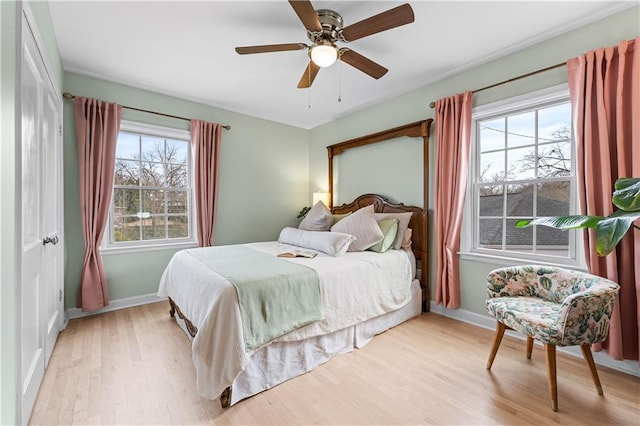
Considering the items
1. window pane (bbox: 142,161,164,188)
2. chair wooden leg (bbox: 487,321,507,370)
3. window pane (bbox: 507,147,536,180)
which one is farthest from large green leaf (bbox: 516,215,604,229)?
window pane (bbox: 142,161,164,188)

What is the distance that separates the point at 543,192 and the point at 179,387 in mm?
3319

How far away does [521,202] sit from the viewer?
2.70 metres

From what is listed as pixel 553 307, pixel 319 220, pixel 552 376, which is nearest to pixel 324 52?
pixel 319 220

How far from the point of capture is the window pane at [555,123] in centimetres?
241

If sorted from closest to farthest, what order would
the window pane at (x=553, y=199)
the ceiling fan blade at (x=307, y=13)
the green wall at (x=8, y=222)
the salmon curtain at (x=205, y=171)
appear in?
1. the green wall at (x=8, y=222)
2. the ceiling fan blade at (x=307, y=13)
3. the window pane at (x=553, y=199)
4. the salmon curtain at (x=205, y=171)

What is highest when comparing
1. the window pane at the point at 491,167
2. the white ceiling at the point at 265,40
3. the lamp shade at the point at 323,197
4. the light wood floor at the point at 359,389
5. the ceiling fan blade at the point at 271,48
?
the white ceiling at the point at 265,40

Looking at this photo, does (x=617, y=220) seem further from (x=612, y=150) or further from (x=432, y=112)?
(x=432, y=112)

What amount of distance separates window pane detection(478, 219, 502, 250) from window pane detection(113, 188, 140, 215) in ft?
13.1

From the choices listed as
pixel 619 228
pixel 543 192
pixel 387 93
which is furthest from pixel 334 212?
pixel 619 228

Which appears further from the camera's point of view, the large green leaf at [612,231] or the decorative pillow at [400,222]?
the decorative pillow at [400,222]

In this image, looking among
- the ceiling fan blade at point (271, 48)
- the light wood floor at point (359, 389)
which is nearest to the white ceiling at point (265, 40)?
the ceiling fan blade at point (271, 48)

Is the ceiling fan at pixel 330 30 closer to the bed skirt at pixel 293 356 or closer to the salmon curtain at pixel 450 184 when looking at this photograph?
the salmon curtain at pixel 450 184

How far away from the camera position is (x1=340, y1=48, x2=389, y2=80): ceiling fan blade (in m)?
2.16

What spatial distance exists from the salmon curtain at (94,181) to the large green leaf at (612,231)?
165 inches
